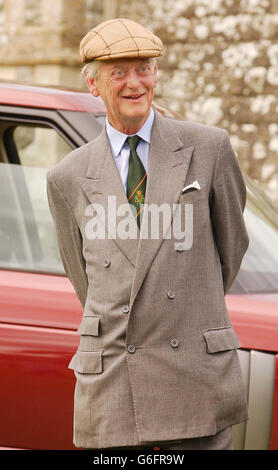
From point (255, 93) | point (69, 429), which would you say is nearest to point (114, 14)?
point (255, 93)

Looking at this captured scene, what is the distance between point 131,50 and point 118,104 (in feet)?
0.53

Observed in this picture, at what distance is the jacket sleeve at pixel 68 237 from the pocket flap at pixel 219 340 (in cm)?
49

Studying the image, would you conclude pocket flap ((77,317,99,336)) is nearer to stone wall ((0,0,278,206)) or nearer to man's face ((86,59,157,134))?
man's face ((86,59,157,134))

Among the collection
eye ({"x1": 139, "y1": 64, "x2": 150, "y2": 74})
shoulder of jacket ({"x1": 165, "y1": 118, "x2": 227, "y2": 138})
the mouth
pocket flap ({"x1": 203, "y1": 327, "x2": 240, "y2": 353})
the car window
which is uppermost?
eye ({"x1": 139, "y1": 64, "x2": 150, "y2": 74})

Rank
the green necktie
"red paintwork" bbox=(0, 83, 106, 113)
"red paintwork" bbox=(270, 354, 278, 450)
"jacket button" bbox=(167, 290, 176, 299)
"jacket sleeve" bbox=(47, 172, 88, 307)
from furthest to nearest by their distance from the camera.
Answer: "red paintwork" bbox=(0, 83, 106, 113) → "red paintwork" bbox=(270, 354, 278, 450) → "jacket sleeve" bbox=(47, 172, 88, 307) → the green necktie → "jacket button" bbox=(167, 290, 176, 299)

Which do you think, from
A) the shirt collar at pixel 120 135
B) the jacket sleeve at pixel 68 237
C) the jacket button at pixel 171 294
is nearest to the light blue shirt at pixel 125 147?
the shirt collar at pixel 120 135

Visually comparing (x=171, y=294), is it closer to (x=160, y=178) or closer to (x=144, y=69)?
(x=160, y=178)

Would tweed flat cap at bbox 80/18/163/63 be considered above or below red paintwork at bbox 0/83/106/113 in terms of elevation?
above

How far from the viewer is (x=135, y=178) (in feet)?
7.87

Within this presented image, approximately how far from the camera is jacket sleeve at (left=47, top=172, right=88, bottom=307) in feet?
8.25

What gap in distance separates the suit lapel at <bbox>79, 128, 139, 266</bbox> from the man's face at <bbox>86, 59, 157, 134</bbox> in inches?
5.2

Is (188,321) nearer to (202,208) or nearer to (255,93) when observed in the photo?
(202,208)

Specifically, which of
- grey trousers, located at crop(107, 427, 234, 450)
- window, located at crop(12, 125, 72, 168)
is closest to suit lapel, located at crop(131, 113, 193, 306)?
grey trousers, located at crop(107, 427, 234, 450)
